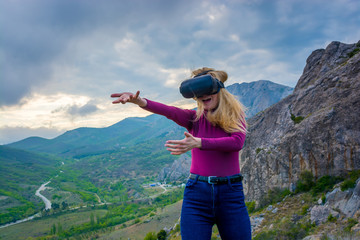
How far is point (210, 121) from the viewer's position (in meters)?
2.71

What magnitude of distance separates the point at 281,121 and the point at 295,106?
180 centimetres

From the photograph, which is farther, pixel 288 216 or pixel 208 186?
pixel 288 216

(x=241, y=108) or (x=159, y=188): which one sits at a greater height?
(x=241, y=108)

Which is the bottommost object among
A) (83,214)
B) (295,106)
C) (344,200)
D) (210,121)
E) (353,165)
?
(83,214)

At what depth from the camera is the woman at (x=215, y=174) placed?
2463 millimetres

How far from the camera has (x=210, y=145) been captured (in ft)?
7.59

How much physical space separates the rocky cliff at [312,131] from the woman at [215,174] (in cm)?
1526

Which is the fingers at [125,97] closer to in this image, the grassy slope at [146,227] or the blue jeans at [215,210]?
the blue jeans at [215,210]

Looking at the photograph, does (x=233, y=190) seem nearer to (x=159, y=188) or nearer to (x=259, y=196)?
(x=259, y=196)

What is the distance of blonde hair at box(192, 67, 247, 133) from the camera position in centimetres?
263

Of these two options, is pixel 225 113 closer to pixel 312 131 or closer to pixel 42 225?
pixel 312 131

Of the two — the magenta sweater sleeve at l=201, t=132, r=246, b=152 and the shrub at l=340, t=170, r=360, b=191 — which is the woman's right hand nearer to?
the magenta sweater sleeve at l=201, t=132, r=246, b=152

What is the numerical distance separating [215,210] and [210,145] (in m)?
0.79

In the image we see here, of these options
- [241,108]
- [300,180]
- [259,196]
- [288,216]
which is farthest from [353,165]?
[241,108]
